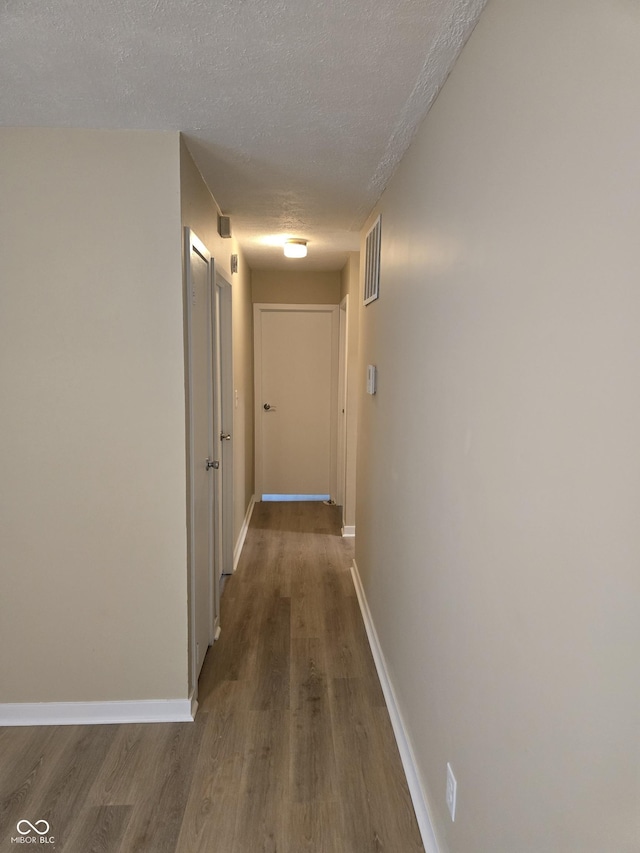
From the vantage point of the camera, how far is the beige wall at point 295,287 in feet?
17.6

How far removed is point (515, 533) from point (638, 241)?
1.92ft

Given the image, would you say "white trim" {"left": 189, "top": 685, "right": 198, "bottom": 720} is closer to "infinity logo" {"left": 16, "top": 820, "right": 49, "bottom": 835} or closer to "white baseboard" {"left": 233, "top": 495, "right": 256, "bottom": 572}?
"infinity logo" {"left": 16, "top": 820, "right": 49, "bottom": 835}

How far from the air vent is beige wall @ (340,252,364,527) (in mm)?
999

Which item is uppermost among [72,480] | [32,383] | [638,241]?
[638,241]

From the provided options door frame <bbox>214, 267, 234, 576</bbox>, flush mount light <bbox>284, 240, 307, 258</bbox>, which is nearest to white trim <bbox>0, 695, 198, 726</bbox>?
door frame <bbox>214, 267, 234, 576</bbox>

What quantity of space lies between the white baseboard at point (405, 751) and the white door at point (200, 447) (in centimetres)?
86

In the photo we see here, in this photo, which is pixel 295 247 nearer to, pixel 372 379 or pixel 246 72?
pixel 372 379

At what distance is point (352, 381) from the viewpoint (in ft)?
14.8

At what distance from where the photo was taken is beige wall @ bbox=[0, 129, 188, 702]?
2.04 m

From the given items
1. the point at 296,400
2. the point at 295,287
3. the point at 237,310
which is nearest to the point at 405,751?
the point at 237,310

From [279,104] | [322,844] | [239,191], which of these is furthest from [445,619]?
[239,191]

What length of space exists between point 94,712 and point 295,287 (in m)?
4.13

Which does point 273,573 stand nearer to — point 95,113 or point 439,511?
point 439,511

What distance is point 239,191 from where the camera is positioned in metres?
2.70
